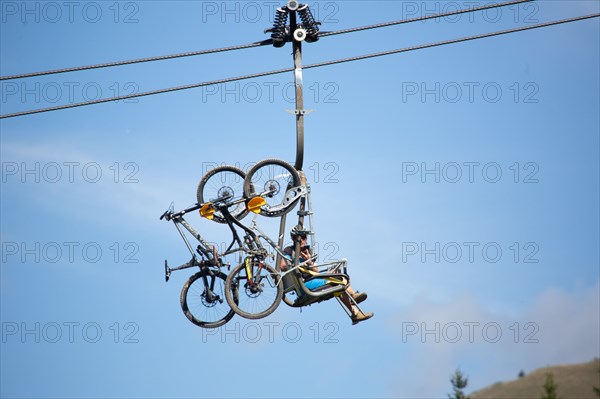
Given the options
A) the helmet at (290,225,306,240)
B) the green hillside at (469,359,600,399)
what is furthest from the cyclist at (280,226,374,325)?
the green hillside at (469,359,600,399)

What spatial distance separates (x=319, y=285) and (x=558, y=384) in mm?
59933

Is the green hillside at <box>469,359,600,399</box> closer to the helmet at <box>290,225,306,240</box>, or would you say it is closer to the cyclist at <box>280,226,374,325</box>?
the cyclist at <box>280,226,374,325</box>

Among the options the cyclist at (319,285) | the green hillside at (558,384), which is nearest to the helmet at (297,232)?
the cyclist at (319,285)

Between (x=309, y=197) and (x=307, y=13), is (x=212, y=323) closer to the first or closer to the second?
(x=309, y=197)

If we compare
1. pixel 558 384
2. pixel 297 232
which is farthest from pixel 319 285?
pixel 558 384

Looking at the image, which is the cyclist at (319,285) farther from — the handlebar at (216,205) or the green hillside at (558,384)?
the green hillside at (558,384)

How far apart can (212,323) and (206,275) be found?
1042mm

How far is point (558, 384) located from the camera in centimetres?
8450

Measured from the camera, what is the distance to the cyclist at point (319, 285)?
1093 inches

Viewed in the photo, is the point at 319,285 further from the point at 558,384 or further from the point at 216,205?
the point at 558,384

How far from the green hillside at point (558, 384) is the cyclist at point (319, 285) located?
54855mm

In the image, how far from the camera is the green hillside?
83.5m

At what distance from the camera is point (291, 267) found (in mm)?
27656

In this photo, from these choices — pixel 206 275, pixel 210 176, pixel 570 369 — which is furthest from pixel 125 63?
pixel 570 369
